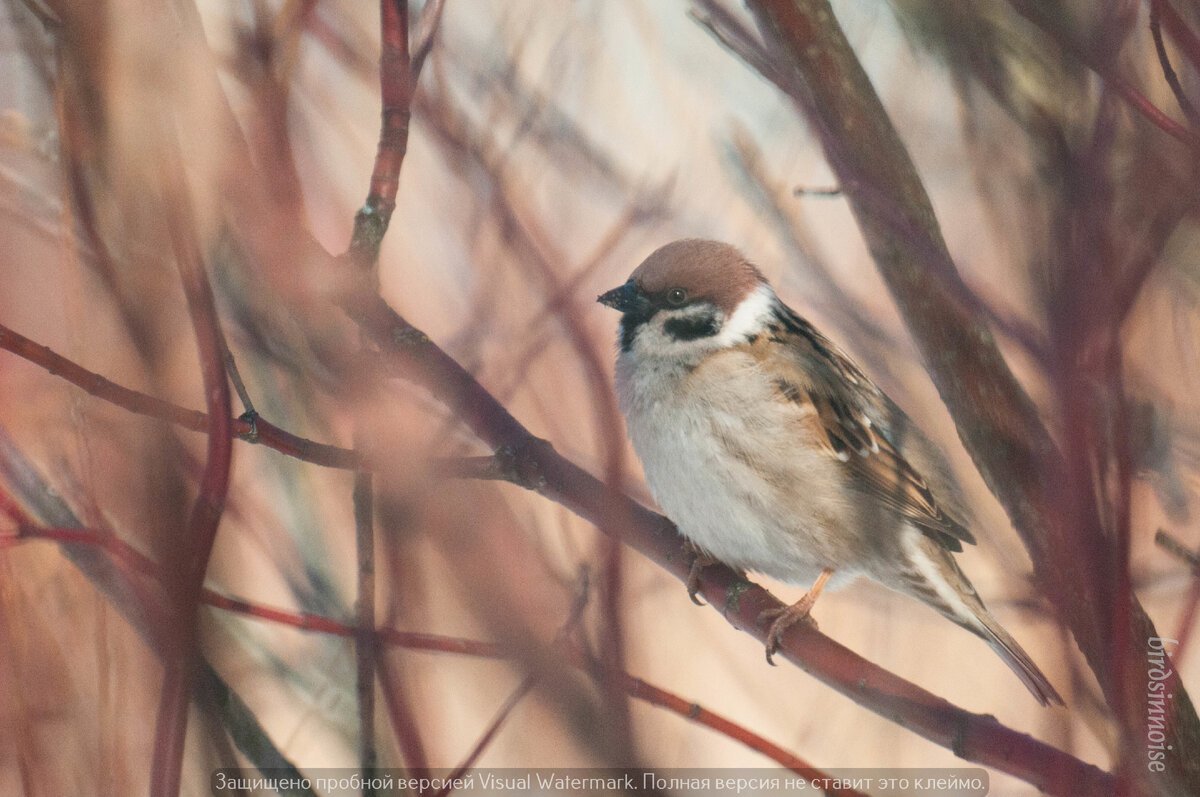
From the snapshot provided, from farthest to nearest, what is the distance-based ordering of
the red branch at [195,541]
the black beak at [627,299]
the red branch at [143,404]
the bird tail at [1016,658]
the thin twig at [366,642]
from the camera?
the black beak at [627,299] < the bird tail at [1016,658] < the thin twig at [366,642] < the red branch at [143,404] < the red branch at [195,541]

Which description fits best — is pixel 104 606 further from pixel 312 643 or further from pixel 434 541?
pixel 434 541

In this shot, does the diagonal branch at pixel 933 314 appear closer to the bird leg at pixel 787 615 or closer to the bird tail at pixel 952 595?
the bird tail at pixel 952 595

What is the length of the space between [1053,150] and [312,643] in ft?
4.17

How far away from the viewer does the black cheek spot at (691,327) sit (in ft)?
4.44

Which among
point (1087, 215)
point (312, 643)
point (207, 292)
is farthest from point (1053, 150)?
point (312, 643)

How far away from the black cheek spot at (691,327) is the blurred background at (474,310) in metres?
0.14

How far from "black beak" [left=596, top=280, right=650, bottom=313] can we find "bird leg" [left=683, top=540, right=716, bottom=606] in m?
0.35

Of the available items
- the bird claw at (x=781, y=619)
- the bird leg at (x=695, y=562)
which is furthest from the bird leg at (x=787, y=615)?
the bird leg at (x=695, y=562)

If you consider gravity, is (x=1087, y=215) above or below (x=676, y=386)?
below

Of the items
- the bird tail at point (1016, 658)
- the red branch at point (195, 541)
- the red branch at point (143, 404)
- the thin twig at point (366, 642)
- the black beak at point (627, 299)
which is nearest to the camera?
the red branch at point (195, 541)

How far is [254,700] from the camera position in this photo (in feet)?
4.47

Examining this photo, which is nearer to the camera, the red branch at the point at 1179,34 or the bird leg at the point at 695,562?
the red branch at the point at 1179,34

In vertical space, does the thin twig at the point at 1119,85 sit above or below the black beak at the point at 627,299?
below

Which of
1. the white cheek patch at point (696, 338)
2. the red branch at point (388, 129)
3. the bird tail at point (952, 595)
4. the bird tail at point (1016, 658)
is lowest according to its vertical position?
the bird tail at point (1016, 658)
